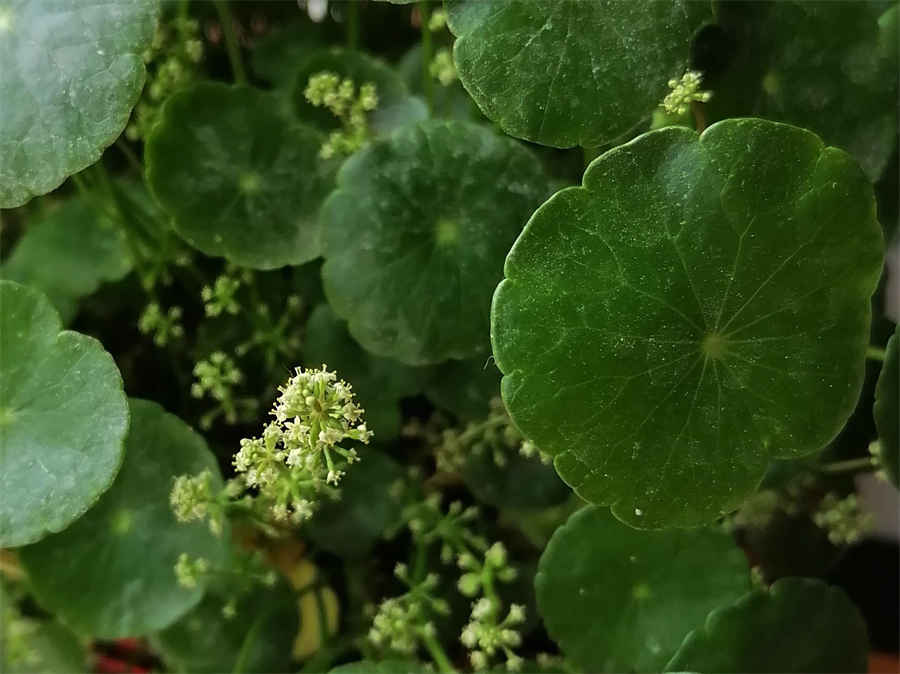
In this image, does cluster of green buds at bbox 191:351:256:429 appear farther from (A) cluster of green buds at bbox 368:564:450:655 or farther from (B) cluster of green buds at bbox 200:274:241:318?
(A) cluster of green buds at bbox 368:564:450:655

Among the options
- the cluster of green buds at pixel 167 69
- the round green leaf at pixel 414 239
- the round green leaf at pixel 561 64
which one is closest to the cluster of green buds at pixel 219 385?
the round green leaf at pixel 414 239

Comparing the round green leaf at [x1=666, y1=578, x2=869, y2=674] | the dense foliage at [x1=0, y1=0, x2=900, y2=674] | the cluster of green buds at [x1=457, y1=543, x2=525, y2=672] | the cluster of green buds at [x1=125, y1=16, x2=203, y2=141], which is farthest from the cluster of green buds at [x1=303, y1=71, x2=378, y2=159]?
the round green leaf at [x1=666, y1=578, x2=869, y2=674]

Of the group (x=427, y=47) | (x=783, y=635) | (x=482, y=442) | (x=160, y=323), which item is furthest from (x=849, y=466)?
(x=160, y=323)

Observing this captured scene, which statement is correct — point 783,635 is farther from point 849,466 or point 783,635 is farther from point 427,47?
point 427,47

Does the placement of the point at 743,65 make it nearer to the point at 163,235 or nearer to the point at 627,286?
the point at 627,286

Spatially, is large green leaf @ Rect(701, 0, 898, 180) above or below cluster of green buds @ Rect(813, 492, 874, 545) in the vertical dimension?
above

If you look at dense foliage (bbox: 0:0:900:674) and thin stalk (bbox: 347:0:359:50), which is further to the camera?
thin stalk (bbox: 347:0:359:50)

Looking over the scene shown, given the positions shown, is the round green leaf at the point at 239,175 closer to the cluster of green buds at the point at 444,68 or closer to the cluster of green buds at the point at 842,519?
the cluster of green buds at the point at 444,68

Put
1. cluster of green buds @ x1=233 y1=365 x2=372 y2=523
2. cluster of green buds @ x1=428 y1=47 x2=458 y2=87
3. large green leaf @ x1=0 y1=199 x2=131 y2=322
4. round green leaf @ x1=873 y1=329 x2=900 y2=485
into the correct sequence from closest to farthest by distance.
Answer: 1. cluster of green buds @ x1=233 y1=365 x2=372 y2=523
2. round green leaf @ x1=873 y1=329 x2=900 y2=485
3. cluster of green buds @ x1=428 y1=47 x2=458 y2=87
4. large green leaf @ x1=0 y1=199 x2=131 y2=322
